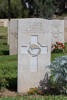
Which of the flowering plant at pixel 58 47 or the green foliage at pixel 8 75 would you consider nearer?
the green foliage at pixel 8 75

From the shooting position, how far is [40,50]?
626 cm

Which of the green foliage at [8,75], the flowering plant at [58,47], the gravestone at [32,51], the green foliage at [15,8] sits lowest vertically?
the green foliage at [8,75]

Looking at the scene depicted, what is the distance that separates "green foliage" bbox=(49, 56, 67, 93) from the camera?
555cm

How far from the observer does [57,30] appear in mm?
12680

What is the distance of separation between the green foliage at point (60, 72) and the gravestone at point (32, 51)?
0.47 m

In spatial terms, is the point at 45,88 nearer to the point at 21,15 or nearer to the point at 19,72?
the point at 19,72

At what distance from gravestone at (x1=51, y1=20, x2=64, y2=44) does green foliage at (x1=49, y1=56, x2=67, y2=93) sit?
6.93 meters

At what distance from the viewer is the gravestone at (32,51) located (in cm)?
614

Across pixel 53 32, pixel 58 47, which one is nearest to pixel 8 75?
pixel 58 47

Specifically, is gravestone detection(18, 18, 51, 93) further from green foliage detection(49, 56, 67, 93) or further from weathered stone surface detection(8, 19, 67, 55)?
weathered stone surface detection(8, 19, 67, 55)

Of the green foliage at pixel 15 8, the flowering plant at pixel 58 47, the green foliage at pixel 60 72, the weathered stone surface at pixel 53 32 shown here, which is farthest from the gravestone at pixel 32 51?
the green foliage at pixel 15 8

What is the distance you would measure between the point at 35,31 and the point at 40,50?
0.46 m

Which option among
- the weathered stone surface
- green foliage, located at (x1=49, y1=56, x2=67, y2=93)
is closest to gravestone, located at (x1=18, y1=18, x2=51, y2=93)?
green foliage, located at (x1=49, y1=56, x2=67, y2=93)

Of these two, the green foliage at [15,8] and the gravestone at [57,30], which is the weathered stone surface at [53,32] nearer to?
the gravestone at [57,30]
